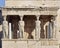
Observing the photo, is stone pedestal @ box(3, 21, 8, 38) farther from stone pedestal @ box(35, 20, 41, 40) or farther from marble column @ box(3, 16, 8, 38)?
stone pedestal @ box(35, 20, 41, 40)

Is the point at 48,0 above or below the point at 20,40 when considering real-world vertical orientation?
above

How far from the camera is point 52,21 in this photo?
3900 centimetres

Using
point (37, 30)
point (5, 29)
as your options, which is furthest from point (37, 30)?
point (5, 29)

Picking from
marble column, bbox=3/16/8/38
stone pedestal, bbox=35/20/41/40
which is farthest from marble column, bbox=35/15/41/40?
marble column, bbox=3/16/8/38

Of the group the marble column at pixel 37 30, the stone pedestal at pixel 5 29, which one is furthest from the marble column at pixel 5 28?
the marble column at pixel 37 30

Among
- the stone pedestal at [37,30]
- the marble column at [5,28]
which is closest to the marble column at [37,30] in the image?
the stone pedestal at [37,30]

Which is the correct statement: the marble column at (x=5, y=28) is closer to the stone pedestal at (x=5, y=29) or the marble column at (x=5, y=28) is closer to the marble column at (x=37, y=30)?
the stone pedestal at (x=5, y=29)

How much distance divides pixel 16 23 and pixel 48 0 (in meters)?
3.41

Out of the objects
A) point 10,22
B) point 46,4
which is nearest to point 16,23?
point 10,22

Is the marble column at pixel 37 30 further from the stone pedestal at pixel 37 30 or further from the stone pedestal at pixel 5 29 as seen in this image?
the stone pedestal at pixel 5 29

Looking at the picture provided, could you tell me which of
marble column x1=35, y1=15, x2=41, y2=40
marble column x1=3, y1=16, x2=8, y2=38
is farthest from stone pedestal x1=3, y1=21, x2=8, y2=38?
marble column x1=35, y1=15, x2=41, y2=40

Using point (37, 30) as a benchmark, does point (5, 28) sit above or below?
above

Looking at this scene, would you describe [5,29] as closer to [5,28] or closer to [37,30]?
[5,28]

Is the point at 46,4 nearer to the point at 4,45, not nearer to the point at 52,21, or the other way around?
the point at 52,21
